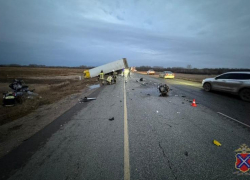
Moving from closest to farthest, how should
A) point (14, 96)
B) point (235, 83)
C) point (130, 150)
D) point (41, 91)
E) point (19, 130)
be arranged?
point (130, 150)
point (19, 130)
point (14, 96)
point (235, 83)
point (41, 91)

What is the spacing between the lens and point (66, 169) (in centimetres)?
242

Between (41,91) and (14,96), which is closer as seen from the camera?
(14,96)

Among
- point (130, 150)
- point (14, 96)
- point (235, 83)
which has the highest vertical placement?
point (235, 83)

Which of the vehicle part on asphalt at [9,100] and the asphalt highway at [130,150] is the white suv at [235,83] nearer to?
the asphalt highway at [130,150]

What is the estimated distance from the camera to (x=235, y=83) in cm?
850

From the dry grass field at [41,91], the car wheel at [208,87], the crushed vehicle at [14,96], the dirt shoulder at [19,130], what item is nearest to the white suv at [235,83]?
the car wheel at [208,87]

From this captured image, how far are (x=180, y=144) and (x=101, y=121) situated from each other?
2.90 meters

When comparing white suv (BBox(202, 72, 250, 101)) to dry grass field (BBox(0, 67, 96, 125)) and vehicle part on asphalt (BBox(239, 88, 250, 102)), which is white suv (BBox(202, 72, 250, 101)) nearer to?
vehicle part on asphalt (BBox(239, 88, 250, 102))

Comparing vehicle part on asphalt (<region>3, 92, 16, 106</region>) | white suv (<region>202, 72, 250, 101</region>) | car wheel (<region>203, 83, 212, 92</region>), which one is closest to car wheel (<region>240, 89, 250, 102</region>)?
white suv (<region>202, 72, 250, 101</region>)

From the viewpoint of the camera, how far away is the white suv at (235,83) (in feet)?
26.2

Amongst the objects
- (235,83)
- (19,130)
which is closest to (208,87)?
(235,83)

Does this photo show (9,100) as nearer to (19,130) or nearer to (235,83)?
(19,130)

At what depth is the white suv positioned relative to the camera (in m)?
7.99

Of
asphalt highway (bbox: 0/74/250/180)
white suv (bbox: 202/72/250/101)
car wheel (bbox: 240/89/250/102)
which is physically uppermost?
white suv (bbox: 202/72/250/101)
